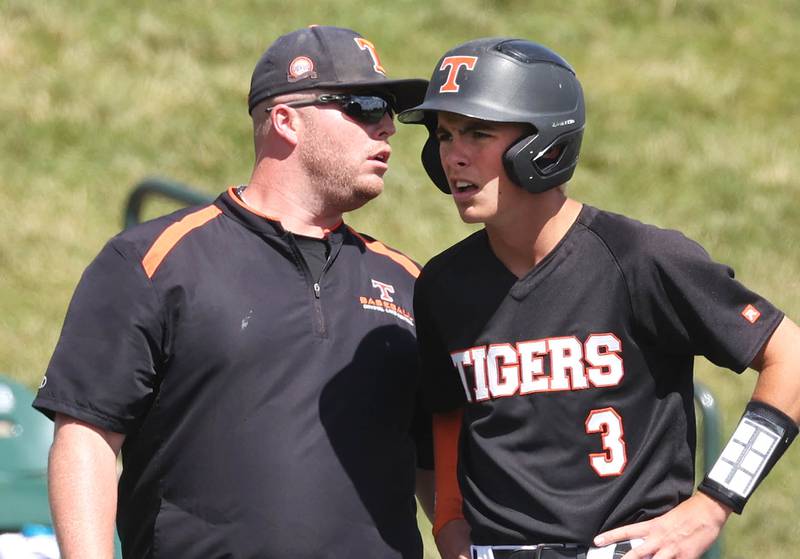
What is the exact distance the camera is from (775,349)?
11.4 feet

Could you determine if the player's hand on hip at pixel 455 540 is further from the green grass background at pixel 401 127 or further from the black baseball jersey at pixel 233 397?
the green grass background at pixel 401 127

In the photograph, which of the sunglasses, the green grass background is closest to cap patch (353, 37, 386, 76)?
the sunglasses

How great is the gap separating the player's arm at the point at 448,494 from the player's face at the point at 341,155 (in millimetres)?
797

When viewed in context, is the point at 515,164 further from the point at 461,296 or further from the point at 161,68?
the point at 161,68

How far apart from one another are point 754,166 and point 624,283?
24.2 ft

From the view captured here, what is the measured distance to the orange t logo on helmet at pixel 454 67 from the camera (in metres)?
3.64

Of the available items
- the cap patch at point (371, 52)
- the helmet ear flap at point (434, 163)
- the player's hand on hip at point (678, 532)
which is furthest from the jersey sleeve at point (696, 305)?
the cap patch at point (371, 52)

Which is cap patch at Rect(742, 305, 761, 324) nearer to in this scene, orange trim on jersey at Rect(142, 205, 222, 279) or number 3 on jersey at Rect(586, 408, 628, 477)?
number 3 on jersey at Rect(586, 408, 628, 477)

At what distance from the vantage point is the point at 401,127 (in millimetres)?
10586

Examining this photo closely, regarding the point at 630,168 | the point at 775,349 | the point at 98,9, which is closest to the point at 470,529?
the point at 775,349

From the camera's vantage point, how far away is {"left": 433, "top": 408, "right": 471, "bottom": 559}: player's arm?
3.87m

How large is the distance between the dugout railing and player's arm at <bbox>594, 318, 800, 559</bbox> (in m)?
1.34

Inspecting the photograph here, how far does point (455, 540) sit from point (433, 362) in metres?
0.49

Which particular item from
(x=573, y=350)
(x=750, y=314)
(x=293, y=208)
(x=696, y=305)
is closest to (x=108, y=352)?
(x=293, y=208)
